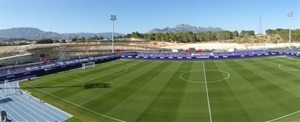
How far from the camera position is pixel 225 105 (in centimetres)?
2195

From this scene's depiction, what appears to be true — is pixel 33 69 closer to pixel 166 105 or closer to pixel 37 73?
pixel 37 73

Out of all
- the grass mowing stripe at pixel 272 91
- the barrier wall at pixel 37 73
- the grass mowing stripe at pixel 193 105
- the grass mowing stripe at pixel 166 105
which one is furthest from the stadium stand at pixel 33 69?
the grass mowing stripe at pixel 272 91

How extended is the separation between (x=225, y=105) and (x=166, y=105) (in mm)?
5173

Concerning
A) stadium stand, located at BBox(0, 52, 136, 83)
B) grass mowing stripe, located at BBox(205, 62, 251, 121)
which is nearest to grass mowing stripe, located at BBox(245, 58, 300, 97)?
grass mowing stripe, located at BBox(205, 62, 251, 121)

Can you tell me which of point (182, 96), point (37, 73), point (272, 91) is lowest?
point (182, 96)

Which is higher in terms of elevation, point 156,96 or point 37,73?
point 37,73

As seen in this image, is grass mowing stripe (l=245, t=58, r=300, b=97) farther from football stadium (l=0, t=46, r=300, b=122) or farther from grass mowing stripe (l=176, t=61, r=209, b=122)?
grass mowing stripe (l=176, t=61, r=209, b=122)

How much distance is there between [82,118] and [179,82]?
48.0 feet

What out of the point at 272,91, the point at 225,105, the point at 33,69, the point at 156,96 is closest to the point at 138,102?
the point at 156,96

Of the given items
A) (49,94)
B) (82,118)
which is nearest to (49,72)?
(49,94)

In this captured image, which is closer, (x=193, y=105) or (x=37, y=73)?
(x=193, y=105)

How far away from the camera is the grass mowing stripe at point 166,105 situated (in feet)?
66.2

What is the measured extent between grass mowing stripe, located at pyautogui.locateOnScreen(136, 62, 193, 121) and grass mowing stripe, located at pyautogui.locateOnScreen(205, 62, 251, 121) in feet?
10.5

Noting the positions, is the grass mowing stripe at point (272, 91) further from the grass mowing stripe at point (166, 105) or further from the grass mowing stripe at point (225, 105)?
the grass mowing stripe at point (166, 105)
